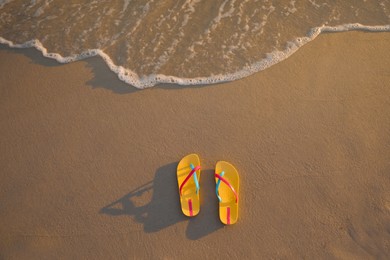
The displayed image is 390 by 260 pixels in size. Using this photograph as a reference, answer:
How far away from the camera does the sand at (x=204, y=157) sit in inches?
103

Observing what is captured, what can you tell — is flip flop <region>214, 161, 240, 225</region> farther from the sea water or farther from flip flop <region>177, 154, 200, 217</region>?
the sea water

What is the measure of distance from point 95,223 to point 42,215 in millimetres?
501

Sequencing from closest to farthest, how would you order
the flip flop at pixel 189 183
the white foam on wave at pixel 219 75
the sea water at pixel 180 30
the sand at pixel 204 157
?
the sand at pixel 204 157, the flip flop at pixel 189 183, the white foam on wave at pixel 219 75, the sea water at pixel 180 30

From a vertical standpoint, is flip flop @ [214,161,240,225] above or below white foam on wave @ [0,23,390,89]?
below

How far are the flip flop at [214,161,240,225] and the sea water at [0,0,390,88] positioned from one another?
1024 mm

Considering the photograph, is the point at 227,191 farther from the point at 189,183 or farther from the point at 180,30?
the point at 180,30

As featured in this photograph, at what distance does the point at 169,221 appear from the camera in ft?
8.93

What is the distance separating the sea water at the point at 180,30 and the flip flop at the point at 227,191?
102 centimetres

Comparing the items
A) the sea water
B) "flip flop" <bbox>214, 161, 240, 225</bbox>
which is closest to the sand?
"flip flop" <bbox>214, 161, 240, 225</bbox>

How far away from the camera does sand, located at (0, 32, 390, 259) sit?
2.62m

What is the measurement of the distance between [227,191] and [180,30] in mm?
2105

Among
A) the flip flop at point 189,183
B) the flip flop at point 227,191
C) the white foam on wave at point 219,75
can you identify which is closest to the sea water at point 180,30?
the white foam on wave at point 219,75

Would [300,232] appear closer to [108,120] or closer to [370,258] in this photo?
[370,258]

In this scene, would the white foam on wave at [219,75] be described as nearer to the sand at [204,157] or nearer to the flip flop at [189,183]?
the sand at [204,157]
